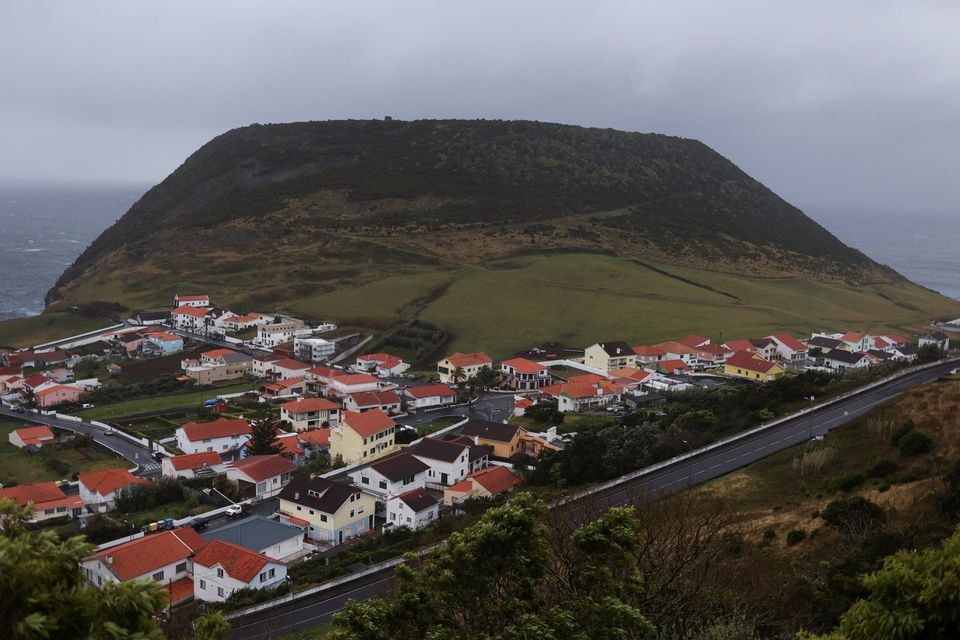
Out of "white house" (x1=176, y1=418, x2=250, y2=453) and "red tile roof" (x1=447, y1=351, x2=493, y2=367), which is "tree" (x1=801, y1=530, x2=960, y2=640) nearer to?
"white house" (x1=176, y1=418, x2=250, y2=453)

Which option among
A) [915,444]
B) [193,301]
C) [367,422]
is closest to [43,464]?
[367,422]

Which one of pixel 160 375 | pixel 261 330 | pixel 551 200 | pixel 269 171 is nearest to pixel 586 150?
pixel 551 200

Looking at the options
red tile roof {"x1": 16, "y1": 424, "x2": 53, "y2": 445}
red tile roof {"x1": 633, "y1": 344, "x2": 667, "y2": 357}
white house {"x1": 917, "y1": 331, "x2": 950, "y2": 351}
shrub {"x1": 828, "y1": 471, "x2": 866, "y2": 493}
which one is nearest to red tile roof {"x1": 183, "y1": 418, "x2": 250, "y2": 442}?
red tile roof {"x1": 16, "y1": 424, "x2": 53, "y2": 445}

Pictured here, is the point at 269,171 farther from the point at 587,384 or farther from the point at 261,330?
the point at 587,384

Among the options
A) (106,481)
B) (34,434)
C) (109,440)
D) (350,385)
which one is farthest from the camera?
(350,385)

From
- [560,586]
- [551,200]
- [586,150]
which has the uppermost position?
[586,150]

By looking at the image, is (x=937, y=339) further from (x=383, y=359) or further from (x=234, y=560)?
(x=234, y=560)
